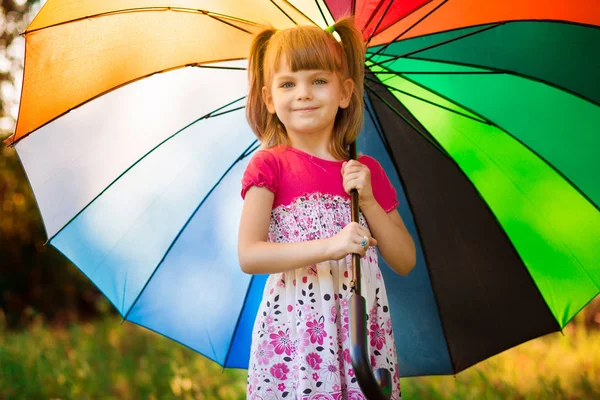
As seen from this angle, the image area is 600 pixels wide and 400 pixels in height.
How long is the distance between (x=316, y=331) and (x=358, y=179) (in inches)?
17.3

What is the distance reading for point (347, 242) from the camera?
6.67 feet

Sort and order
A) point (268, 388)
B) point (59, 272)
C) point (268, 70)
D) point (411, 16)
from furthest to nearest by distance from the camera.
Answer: point (59, 272) < point (411, 16) < point (268, 70) < point (268, 388)

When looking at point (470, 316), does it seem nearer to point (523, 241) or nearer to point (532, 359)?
point (523, 241)

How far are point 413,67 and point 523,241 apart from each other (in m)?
0.77

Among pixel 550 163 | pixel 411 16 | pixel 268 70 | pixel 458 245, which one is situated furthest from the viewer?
pixel 458 245

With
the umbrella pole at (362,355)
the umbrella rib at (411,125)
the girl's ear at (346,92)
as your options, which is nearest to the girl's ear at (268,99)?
the girl's ear at (346,92)

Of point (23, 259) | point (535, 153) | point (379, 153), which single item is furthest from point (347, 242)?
point (23, 259)

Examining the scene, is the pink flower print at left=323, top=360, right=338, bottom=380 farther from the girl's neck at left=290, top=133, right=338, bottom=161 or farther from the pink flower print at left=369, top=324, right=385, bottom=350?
the girl's neck at left=290, top=133, right=338, bottom=161

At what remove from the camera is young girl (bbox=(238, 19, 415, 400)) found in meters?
2.10

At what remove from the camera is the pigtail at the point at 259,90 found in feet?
7.77

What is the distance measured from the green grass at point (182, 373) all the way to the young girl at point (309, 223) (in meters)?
2.02

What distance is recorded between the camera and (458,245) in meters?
2.91

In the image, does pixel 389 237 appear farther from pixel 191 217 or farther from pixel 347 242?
pixel 191 217

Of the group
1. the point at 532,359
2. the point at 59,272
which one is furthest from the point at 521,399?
the point at 59,272
